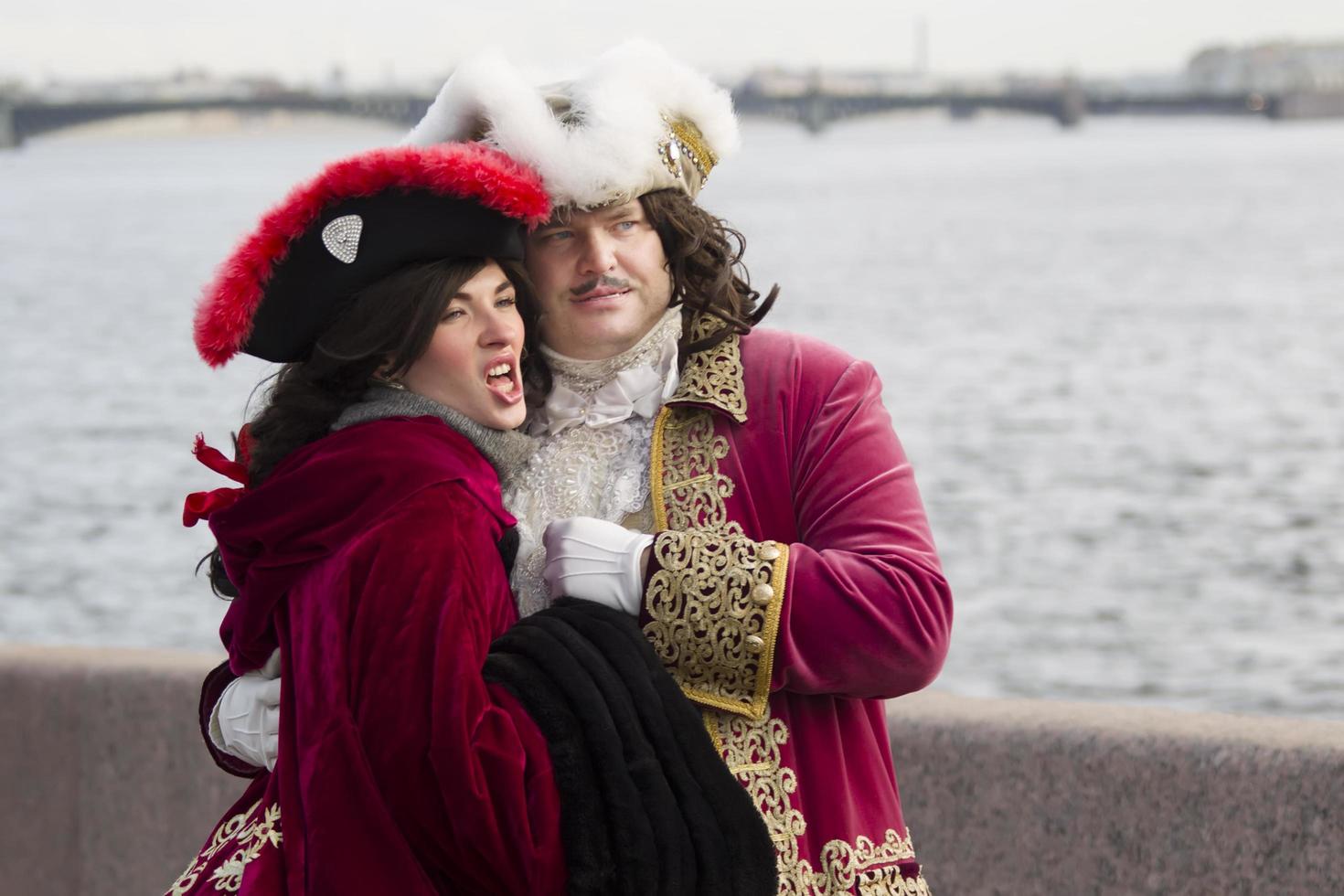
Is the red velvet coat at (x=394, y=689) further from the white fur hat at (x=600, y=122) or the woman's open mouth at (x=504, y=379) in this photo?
the white fur hat at (x=600, y=122)

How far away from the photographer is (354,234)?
6.81 ft

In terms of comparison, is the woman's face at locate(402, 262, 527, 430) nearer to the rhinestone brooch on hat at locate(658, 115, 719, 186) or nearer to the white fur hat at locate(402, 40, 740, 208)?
the white fur hat at locate(402, 40, 740, 208)

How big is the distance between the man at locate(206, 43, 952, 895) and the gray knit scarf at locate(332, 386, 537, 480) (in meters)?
0.12

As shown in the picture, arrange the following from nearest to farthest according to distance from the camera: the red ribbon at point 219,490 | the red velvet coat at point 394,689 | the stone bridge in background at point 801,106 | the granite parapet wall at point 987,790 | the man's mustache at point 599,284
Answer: the red velvet coat at point 394,689, the red ribbon at point 219,490, the man's mustache at point 599,284, the granite parapet wall at point 987,790, the stone bridge in background at point 801,106

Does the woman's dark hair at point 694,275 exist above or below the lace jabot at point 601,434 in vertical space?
above

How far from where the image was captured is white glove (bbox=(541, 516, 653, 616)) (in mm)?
2090

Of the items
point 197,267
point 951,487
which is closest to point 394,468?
point 951,487

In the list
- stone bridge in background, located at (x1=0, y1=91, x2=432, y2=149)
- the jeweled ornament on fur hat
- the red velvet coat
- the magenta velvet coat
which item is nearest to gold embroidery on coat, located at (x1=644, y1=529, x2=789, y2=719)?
the magenta velvet coat

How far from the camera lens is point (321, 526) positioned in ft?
6.56

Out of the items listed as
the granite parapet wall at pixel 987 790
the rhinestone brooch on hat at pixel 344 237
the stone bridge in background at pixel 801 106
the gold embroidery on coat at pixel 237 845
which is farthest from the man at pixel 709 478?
the stone bridge in background at pixel 801 106

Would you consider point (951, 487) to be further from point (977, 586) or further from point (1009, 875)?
point (1009, 875)

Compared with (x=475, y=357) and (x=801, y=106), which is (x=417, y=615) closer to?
(x=475, y=357)

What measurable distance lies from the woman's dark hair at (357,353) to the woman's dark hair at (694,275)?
20 cm

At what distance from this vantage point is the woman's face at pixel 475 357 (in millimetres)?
2105
